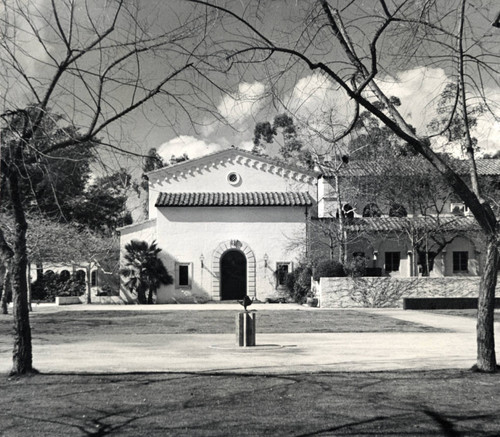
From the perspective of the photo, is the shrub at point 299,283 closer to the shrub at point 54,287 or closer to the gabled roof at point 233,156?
the gabled roof at point 233,156

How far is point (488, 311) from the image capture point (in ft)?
34.4

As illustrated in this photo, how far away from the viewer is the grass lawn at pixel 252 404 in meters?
7.36

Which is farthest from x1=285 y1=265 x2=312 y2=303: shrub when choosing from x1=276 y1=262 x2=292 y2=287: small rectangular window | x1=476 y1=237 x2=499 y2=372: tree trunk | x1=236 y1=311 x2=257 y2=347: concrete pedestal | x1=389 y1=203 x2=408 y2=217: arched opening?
x1=476 y1=237 x2=499 y2=372: tree trunk

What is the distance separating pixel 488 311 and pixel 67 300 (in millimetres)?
31919

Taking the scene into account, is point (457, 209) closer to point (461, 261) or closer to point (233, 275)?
point (461, 261)

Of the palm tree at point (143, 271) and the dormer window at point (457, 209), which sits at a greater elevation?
the dormer window at point (457, 209)

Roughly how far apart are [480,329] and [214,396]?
4.30 metres

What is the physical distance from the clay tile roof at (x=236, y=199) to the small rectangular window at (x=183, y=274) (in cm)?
366

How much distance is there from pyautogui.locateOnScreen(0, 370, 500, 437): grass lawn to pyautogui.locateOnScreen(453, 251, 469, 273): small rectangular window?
32.5 m

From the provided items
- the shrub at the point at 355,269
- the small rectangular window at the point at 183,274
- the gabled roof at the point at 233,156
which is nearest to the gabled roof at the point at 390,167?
the gabled roof at the point at 233,156

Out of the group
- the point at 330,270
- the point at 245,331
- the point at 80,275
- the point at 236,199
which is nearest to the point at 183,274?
the point at 236,199

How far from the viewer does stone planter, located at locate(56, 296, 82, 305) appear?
38.0 metres

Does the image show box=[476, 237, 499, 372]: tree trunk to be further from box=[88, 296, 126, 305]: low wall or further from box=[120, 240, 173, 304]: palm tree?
box=[88, 296, 126, 305]: low wall

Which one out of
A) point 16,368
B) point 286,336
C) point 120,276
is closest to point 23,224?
→ point 16,368
